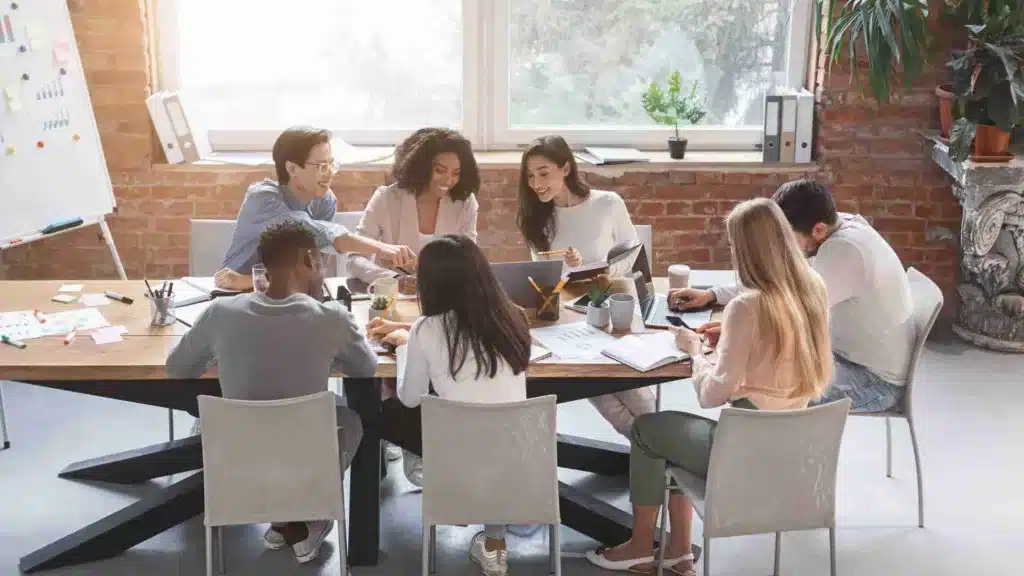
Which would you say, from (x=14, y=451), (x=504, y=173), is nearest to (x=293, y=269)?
(x=14, y=451)

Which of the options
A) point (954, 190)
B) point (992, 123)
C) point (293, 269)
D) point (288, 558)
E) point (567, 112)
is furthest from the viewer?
point (567, 112)

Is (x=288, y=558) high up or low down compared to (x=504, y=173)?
down

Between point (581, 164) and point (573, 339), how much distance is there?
2.21 m

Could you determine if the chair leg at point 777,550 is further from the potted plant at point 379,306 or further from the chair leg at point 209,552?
the chair leg at point 209,552

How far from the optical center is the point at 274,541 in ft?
11.6

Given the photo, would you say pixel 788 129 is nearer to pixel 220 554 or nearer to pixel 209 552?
pixel 220 554

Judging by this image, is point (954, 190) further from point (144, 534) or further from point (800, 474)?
point (144, 534)

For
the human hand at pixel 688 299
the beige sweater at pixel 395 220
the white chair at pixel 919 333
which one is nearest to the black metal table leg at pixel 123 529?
the beige sweater at pixel 395 220

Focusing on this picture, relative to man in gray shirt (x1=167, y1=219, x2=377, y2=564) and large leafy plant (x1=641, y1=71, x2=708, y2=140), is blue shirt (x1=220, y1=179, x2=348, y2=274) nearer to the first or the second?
man in gray shirt (x1=167, y1=219, x2=377, y2=564)

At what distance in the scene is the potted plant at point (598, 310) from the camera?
11.6 feet

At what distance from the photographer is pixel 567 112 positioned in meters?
5.79

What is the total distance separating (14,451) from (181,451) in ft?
2.45

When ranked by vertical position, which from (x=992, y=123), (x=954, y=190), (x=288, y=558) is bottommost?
(x=288, y=558)

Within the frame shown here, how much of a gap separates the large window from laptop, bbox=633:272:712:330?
6.93 ft
